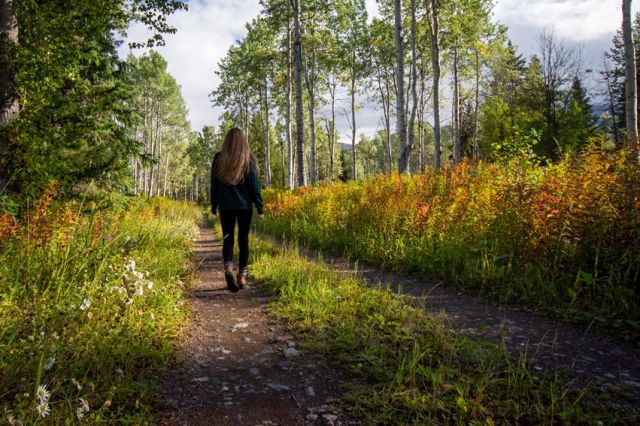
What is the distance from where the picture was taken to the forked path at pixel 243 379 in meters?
2.12

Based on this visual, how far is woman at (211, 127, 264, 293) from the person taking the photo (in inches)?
201

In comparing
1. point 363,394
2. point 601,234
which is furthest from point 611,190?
point 363,394

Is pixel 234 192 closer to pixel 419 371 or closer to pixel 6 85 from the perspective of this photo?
pixel 419 371

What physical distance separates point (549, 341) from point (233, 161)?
14.5 ft

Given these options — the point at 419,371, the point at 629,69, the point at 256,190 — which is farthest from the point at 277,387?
the point at 629,69

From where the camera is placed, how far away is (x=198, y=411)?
7.13 feet

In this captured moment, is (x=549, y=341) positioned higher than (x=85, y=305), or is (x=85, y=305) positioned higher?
(x=85, y=305)

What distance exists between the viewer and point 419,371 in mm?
2428

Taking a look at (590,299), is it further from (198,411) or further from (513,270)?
(198,411)

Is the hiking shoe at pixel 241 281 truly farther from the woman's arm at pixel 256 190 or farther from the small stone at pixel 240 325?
the small stone at pixel 240 325

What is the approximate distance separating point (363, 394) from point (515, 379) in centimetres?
100

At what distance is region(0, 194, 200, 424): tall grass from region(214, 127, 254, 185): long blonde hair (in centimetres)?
167

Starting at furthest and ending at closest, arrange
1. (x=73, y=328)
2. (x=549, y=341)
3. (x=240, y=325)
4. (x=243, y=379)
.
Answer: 1. (x=240, y=325)
2. (x=549, y=341)
3. (x=73, y=328)
4. (x=243, y=379)

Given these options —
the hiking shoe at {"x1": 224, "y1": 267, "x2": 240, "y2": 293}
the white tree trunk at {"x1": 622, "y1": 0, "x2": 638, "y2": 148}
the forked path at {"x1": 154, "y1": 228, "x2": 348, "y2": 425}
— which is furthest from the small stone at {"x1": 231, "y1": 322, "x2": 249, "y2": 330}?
the white tree trunk at {"x1": 622, "y1": 0, "x2": 638, "y2": 148}
